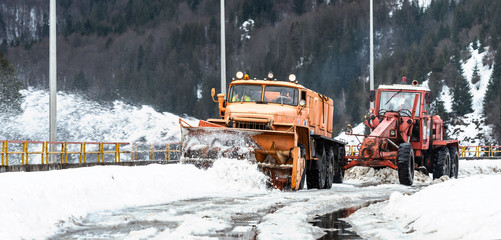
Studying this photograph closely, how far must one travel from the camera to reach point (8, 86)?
2452 inches

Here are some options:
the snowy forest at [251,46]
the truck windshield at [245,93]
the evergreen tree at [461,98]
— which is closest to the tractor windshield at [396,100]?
the truck windshield at [245,93]

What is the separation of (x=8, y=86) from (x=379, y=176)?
4402 cm

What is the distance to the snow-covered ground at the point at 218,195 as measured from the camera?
358 inches

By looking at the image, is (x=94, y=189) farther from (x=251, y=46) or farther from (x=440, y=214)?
(x=251, y=46)

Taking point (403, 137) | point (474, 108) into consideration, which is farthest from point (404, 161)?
point (474, 108)

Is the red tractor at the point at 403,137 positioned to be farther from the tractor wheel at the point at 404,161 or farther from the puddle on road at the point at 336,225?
the puddle on road at the point at 336,225

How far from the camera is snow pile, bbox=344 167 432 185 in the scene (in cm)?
2564

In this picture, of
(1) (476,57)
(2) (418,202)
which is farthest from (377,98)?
(1) (476,57)

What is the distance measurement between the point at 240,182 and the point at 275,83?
330 cm

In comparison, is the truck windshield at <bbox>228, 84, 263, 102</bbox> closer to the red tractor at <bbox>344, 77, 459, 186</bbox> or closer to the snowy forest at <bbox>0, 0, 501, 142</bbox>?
the red tractor at <bbox>344, 77, 459, 186</bbox>

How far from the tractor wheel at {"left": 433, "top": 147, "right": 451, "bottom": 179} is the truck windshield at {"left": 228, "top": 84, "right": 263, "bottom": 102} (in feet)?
27.3

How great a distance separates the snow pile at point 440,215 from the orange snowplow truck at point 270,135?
529 centimetres

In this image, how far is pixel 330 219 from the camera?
11.2 metres

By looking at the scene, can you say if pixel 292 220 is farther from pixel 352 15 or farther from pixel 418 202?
pixel 352 15
